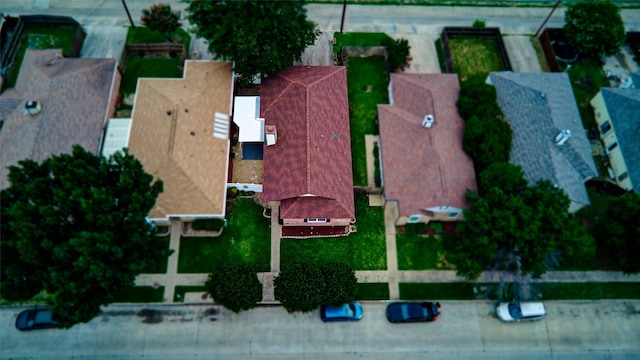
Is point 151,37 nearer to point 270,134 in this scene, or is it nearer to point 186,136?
point 186,136

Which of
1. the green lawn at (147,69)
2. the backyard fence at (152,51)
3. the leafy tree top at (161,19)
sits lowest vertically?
the green lawn at (147,69)

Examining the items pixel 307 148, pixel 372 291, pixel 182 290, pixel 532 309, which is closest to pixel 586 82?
pixel 532 309

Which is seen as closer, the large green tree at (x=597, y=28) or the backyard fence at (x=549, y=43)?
the large green tree at (x=597, y=28)

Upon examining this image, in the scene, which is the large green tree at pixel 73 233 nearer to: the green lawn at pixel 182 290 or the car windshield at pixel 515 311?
the green lawn at pixel 182 290

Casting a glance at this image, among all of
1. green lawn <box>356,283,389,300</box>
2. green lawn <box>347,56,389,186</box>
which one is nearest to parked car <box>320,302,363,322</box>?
green lawn <box>356,283,389,300</box>

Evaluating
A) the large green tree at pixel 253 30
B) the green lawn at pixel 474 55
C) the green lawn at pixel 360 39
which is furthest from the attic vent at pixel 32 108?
the green lawn at pixel 474 55

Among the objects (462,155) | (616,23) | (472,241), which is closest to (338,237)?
(472,241)
